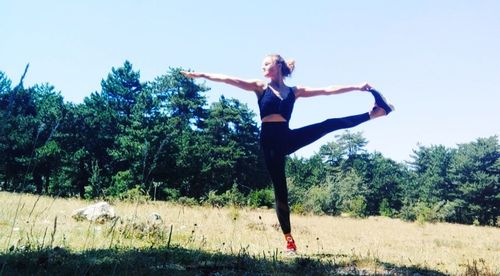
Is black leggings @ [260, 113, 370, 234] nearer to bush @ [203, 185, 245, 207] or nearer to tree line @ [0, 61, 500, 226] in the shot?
bush @ [203, 185, 245, 207]

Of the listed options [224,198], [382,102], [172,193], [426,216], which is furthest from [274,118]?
[172,193]

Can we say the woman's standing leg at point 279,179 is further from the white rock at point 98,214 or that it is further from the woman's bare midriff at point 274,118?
the white rock at point 98,214

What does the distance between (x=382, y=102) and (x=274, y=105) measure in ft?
5.13

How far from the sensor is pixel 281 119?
5461 millimetres

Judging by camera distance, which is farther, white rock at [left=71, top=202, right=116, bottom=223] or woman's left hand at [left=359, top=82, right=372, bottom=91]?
white rock at [left=71, top=202, right=116, bottom=223]

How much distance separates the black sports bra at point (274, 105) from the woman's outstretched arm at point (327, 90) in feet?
0.98

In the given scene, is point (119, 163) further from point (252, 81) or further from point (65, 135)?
point (252, 81)

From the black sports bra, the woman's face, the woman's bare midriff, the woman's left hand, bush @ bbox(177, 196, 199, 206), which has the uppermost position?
the woman's face

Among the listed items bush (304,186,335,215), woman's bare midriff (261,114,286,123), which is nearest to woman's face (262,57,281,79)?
woman's bare midriff (261,114,286,123)

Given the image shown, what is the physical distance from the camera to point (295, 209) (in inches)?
1111

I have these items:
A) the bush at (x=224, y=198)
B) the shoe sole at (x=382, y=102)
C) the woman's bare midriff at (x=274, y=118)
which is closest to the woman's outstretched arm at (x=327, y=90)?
the shoe sole at (x=382, y=102)

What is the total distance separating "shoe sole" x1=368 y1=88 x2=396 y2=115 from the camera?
5660mm

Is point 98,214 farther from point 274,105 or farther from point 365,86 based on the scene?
point 365,86

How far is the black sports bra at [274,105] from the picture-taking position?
17.9ft
